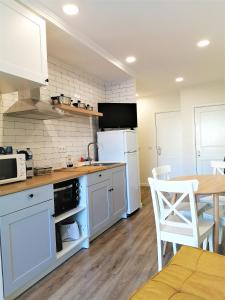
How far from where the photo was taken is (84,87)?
13.3ft

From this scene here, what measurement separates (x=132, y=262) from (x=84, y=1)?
2595 millimetres

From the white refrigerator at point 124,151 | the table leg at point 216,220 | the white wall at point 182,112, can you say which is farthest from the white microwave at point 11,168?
the white wall at point 182,112

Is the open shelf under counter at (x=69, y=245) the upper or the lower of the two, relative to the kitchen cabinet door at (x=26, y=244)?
lower

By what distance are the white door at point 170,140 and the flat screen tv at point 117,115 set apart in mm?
2329

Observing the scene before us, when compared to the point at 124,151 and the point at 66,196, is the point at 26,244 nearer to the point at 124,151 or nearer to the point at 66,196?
the point at 66,196

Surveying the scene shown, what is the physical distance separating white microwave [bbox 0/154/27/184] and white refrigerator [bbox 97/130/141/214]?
6.35ft

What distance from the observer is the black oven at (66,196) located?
8.32 feet

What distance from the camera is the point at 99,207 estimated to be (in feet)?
10.3

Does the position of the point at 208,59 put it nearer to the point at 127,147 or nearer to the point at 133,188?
the point at 127,147

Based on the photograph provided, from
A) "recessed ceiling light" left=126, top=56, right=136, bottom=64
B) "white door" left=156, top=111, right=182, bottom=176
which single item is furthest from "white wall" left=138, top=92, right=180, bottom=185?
"recessed ceiling light" left=126, top=56, right=136, bottom=64

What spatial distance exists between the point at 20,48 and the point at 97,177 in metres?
1.72

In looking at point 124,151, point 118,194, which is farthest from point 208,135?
point 118,194

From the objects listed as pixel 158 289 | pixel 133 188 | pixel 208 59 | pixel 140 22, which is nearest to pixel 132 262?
pixel 158 289

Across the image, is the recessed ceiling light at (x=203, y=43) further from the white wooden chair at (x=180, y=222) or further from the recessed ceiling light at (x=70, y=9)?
the white wooden chair at (x=180, y=222)
